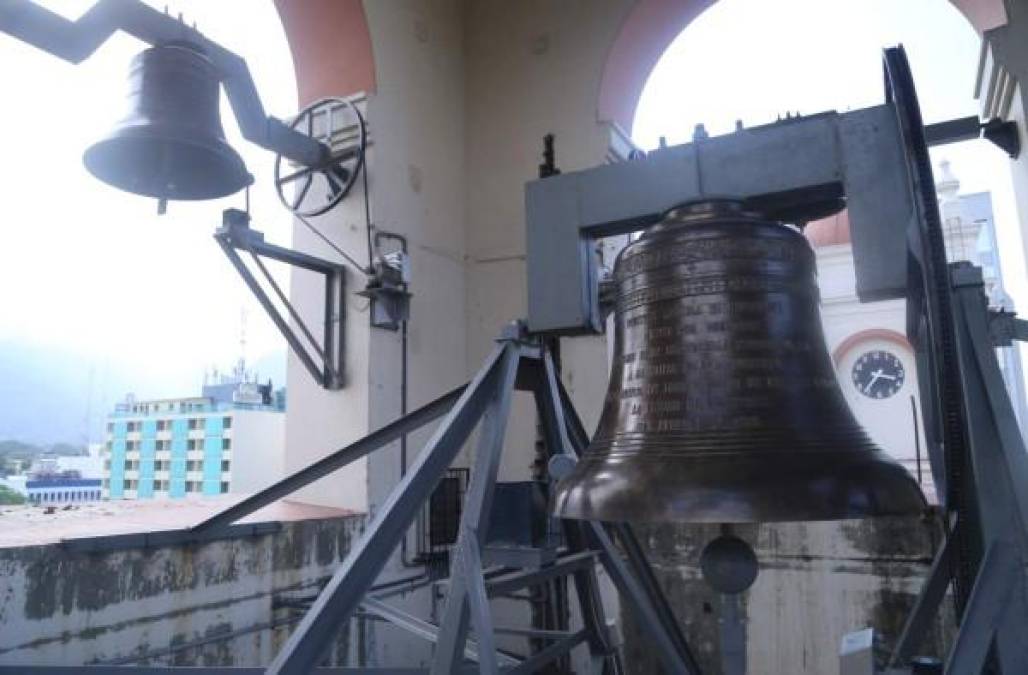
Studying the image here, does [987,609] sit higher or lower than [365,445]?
lower

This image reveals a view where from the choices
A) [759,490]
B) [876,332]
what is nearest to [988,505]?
[759,490]

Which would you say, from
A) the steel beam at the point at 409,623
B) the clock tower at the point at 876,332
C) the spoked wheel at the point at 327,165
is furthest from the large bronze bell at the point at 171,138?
the clock tower at the point at 876,332

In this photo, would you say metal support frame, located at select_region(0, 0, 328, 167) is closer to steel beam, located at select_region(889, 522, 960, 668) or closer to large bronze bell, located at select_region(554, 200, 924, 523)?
large bronze bell, located at select_region(554, 200, 924, 523)

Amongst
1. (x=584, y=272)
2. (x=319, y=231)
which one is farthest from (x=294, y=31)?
(x=584, y=272)

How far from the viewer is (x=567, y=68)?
4.69 metres

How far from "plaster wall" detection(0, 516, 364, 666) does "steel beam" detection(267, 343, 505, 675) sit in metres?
1.37

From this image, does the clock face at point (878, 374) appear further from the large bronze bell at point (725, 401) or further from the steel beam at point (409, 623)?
the large bronze bell at point (725, 401)

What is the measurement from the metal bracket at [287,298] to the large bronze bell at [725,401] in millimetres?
2389

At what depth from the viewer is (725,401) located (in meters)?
1.29

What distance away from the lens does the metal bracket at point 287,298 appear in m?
3.29

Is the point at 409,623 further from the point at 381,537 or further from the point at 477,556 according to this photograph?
the point at 381,537

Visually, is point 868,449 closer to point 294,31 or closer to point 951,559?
point 951,559

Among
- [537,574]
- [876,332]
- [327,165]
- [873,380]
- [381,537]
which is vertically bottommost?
[537,574]

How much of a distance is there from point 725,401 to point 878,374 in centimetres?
1174
